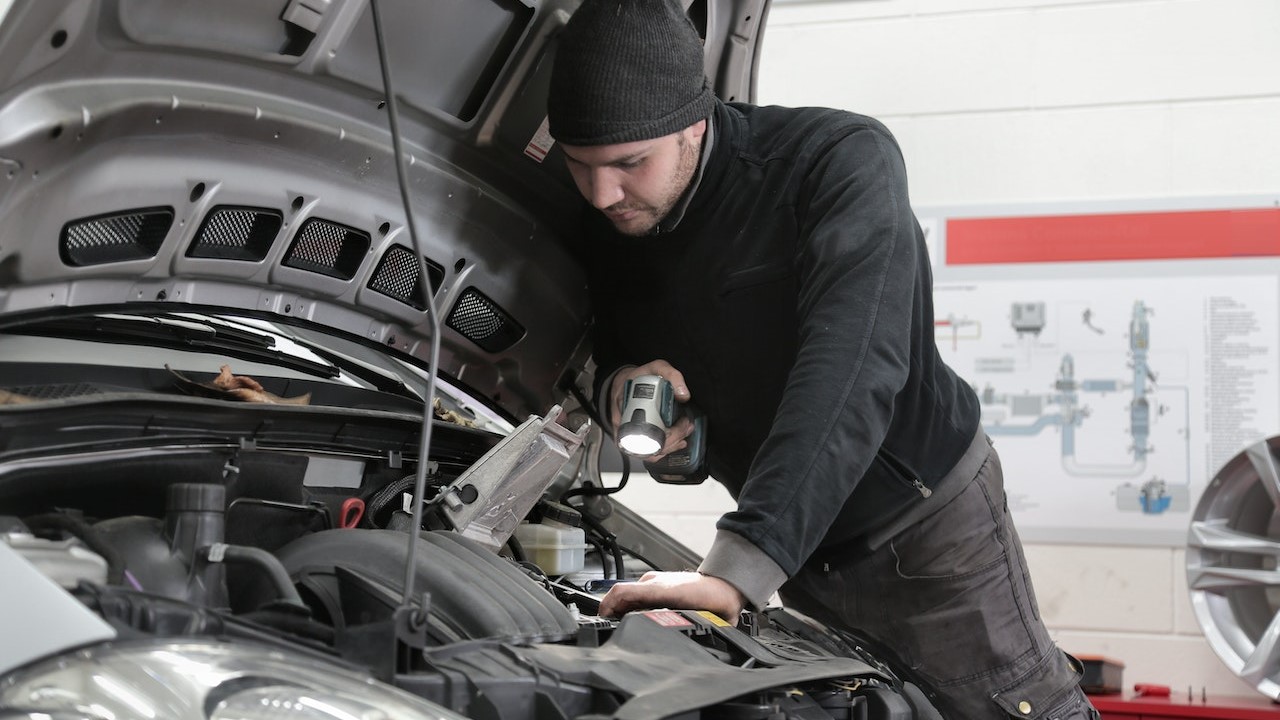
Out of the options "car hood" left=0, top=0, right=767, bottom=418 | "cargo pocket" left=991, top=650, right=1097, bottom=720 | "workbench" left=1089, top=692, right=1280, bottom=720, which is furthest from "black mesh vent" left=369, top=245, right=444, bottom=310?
"workbench" left=1089, top=692, right=1280, bottom=720

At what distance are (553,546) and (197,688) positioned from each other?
2.92 ft

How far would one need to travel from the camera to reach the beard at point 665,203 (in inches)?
63.6

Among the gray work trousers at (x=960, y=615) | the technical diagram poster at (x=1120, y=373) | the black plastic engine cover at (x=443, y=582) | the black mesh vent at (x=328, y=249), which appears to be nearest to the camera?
Result: the black plastic engine cover at (x=443, y=582)

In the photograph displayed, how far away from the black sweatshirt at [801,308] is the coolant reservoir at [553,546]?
0.24 meters

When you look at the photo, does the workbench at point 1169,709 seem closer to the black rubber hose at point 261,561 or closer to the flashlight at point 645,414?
the flashlight at point 645,414

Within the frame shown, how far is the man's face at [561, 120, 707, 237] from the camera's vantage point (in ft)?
5.05

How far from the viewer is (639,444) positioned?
1.62 m

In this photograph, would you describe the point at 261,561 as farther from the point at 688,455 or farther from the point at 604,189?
the point at 688,455

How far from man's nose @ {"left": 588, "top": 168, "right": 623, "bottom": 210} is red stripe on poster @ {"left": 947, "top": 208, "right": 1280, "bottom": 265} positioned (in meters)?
2.35

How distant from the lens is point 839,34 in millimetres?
3852

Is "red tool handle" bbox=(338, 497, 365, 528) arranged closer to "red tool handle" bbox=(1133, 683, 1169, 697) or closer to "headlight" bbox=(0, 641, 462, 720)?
"headlight" bbox=(0, 641, 462, 720)

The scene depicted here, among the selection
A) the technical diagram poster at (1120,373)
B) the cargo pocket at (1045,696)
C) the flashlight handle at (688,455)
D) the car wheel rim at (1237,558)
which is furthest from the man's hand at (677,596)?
the technical diagram poster at (1120,373)

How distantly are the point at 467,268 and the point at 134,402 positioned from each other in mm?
625

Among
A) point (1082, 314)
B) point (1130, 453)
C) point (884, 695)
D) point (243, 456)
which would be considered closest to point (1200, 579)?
point (1130, 453)
